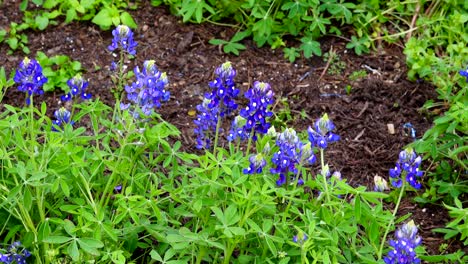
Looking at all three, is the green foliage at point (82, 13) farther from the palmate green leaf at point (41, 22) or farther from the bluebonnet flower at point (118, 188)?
the bluebonnet flower at point (118, 188)

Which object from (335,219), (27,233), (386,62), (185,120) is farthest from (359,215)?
(386,62)

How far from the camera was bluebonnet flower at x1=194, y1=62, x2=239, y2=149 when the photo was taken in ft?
12.5

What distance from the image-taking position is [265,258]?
3668 millimetres

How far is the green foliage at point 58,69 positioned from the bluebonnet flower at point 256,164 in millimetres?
2077

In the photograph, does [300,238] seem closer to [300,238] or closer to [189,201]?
[300,238]

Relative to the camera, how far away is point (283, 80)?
5.63 m

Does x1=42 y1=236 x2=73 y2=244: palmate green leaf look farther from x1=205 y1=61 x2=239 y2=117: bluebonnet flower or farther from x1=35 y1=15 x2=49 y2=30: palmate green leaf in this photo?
x1=35 y1=15 x2=49 y2=30: palmate green leaf

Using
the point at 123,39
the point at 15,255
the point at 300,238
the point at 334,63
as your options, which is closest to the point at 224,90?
the point at 123,39

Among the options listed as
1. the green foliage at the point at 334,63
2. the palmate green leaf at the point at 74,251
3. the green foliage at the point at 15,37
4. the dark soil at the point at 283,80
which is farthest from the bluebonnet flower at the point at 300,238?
the green foliage at the point at 15,37

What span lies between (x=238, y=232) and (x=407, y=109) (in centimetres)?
228

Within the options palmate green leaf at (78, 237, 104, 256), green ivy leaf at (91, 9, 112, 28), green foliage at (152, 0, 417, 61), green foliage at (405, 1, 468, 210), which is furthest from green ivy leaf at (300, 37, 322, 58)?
palmate green leaf at (78, 237, 104, 256)

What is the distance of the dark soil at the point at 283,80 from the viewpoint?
5199 mm

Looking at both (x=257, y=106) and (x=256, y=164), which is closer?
(x=256, y=164)

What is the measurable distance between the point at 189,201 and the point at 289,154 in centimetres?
50
